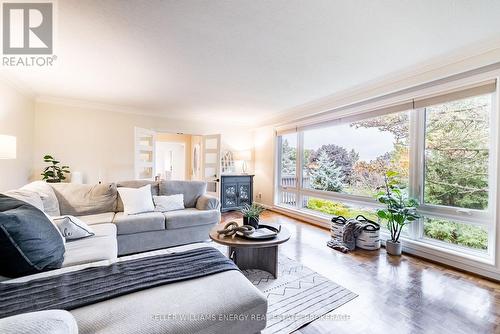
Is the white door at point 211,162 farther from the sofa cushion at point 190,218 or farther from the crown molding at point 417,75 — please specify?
the crown molding at point 417,75

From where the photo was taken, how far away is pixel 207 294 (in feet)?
3.98

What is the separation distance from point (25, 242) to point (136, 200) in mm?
1795

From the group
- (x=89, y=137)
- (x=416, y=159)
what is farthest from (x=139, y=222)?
(x=416, y=159)

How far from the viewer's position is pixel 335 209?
4.18 meters

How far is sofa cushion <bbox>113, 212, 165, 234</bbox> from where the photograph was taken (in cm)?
273

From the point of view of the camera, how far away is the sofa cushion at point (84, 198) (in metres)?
2.93

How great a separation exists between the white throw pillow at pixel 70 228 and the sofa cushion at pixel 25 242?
0.44 m

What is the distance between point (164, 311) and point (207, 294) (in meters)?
0.23

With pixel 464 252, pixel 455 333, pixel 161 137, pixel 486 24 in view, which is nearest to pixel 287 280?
pixel 455 333

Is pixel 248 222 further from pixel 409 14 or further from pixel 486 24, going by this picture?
pixel 486 24

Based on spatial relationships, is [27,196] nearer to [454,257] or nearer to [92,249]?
[92,249]

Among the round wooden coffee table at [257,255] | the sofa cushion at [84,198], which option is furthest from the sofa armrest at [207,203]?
the sofa cushion at [84,198]

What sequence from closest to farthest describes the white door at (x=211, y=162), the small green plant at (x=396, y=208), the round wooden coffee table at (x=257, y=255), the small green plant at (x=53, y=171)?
1. the round wooden coffee table at (x=257, y=255)
2. the small green plant at (x=396, y=208)
3. the small green plant at (x=53, y=171)
4. the white door at (x=211, y=162)

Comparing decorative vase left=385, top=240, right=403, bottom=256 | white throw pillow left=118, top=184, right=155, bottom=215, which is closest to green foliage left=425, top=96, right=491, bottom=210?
decorative vase left=385, top=240, right=403, bottom=256
